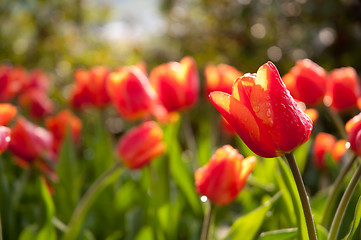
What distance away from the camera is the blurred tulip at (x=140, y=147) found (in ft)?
3.20

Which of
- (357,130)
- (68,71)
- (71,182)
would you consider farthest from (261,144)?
(68,71)

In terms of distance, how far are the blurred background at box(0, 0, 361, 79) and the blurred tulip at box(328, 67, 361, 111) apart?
1.39 m

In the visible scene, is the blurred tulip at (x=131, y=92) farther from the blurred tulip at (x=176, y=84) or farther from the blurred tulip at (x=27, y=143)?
the blurred tulip at (x=27, y=143)

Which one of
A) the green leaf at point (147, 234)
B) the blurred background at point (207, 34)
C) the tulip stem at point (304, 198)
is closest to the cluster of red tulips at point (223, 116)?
the tulip stem at point (304, 198)

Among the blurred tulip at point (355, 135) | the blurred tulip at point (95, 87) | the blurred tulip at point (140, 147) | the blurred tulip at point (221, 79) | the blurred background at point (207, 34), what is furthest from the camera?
the blurred background at point (207, 34)

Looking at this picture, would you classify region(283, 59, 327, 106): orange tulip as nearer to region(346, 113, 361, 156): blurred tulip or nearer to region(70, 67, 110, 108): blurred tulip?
region(346, 113, 361, 156): blurred tulip

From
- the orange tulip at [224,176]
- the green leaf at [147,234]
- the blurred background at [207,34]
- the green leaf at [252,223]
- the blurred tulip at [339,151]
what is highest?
the orange tulip at [224,176]

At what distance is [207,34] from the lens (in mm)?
3801

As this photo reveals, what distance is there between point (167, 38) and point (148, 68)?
0.64m

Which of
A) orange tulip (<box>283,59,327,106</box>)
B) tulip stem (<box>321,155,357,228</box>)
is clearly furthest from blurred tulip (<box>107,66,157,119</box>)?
tulip stem (<box>321,155,357,228</box>)

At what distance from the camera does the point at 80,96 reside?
1.62m

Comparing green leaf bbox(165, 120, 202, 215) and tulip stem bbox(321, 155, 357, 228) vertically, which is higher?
tulip stem bbox(321, 155, 357, 228)

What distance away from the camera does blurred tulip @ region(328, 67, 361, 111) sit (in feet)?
3.56

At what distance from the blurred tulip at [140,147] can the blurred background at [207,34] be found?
4.00 feet
